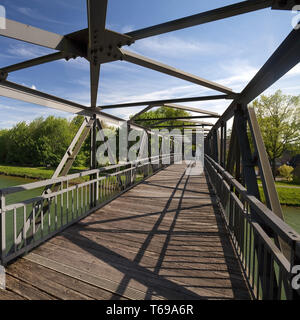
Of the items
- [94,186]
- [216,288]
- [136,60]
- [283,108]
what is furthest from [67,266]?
[283,108]

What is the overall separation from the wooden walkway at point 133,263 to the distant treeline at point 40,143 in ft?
113

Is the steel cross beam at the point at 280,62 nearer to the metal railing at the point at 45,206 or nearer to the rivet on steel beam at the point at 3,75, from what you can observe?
the metal railing at the point at 45,206

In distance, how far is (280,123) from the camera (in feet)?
61.8

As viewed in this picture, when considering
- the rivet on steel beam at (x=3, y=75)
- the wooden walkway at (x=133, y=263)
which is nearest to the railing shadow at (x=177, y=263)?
the wooden walkway at (x=133, y=263)

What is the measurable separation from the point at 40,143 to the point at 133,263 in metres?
42.5

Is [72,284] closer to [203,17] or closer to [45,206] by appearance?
[45,206]

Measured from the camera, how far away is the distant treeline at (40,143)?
1500 inches

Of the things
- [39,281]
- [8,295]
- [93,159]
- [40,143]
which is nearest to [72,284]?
[39,281]

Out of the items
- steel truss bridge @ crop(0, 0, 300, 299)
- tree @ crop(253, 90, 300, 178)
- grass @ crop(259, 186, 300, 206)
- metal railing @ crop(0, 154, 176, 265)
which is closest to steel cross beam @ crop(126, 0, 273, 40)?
steel truss bridge @ crop(0, 0, 300, 299)

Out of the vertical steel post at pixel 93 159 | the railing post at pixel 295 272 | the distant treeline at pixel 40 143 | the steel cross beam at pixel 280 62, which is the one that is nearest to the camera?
the railing post at pixel 295 272

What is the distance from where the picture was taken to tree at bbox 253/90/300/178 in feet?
61.2

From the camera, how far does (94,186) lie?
4.88 metres

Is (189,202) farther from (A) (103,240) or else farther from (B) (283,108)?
(B) (283,108)

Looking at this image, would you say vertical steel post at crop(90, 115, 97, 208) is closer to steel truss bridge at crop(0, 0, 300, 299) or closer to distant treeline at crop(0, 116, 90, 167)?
steel truss bridge at crop(0, 0, 300, 299)
